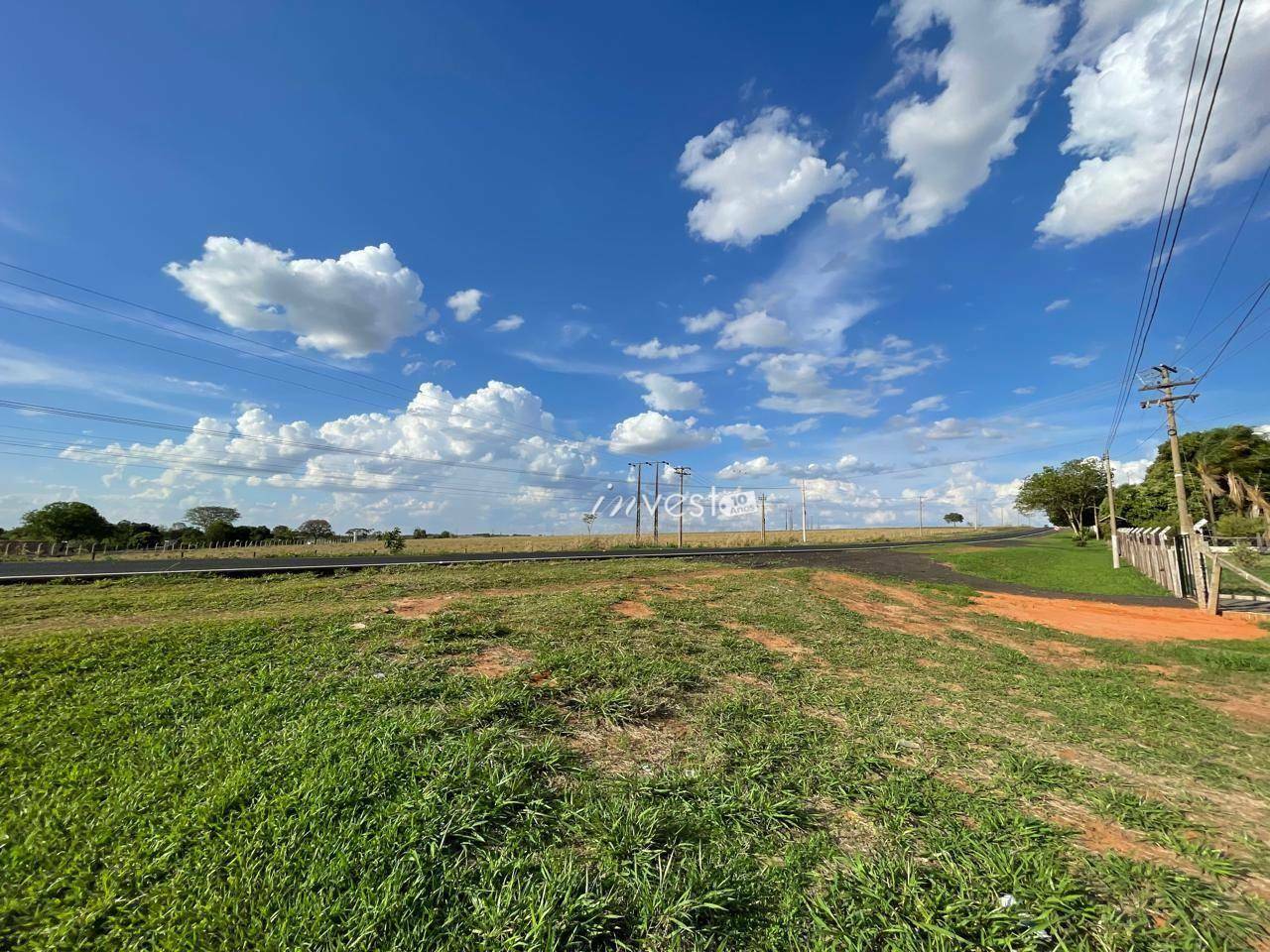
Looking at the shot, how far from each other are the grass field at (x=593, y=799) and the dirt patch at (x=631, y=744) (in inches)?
1.4

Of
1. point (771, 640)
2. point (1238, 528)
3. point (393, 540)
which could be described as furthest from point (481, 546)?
point (1238, 528)

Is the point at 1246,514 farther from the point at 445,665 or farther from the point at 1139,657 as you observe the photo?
the point at 445,665

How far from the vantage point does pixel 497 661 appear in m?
6.82

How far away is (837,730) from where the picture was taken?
526 cm

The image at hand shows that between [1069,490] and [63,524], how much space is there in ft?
412

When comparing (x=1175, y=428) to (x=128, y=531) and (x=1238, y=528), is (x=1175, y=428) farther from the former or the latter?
(x=128, y=531)

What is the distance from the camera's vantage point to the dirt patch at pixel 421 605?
9.72 m

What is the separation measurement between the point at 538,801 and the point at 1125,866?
390 centimetres

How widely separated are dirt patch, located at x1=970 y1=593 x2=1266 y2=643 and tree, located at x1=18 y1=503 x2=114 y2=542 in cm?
8232

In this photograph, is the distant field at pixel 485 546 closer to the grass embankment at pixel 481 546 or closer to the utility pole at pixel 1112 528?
the grass embankment at pixel 481 546

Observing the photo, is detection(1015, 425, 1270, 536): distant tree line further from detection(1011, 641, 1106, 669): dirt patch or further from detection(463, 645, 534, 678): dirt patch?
detection(463, 645, 534, 678): dirt patch

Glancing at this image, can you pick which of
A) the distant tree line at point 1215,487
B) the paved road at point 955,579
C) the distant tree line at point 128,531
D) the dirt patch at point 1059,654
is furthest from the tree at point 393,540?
the distant tree line at point 1215,487

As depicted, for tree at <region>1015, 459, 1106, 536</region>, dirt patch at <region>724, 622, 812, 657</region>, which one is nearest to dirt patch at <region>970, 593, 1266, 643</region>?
dirt patch at <region>724, 622, 812, 657</region>

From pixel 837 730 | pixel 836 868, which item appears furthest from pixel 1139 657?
pixel 836 868
